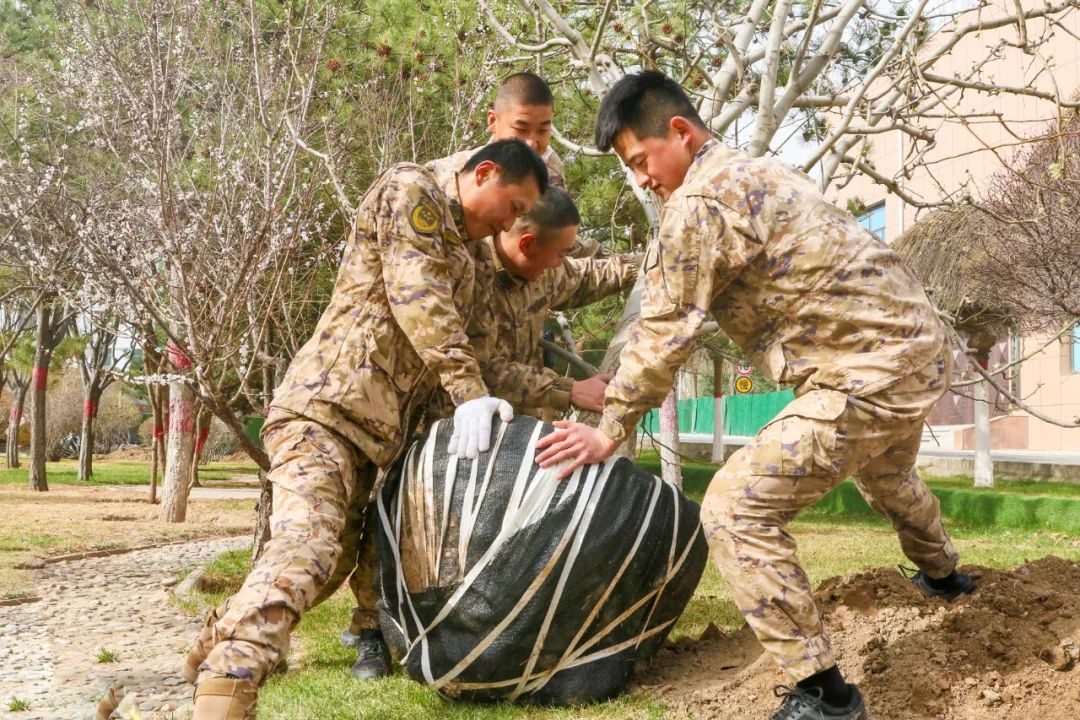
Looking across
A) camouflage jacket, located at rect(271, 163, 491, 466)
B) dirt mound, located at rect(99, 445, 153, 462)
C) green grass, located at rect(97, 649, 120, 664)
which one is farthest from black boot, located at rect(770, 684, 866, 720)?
dirt mound, located at rect(99, 445, 153, 462)

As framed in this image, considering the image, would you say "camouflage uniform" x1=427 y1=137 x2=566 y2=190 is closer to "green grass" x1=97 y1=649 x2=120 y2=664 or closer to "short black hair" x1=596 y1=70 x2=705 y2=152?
"short black hair" x1=596 y1=70 x2=705 y2=152

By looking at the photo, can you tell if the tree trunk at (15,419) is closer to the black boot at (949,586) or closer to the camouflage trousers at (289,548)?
the camouflage trousers at (289,548)

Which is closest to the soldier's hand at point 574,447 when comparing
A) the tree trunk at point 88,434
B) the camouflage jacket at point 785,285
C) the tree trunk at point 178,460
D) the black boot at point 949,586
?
the camouflage jacket at point 785,285

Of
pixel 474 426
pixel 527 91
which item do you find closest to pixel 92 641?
pixel 474 426

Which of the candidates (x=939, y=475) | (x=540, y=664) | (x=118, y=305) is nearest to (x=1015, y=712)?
(x=540, y=664)

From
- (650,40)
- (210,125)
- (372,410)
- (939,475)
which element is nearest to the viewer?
(372,410)

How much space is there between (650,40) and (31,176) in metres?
11.6

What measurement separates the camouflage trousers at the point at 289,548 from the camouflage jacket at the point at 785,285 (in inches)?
45.9

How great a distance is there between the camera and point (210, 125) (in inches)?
402

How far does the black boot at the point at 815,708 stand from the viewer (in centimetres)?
301

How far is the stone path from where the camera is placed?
13.7 ft

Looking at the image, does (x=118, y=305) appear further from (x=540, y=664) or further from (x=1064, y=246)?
(x=1064, y=246)

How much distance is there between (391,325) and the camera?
13.1 ft

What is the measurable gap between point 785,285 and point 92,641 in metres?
4.37
